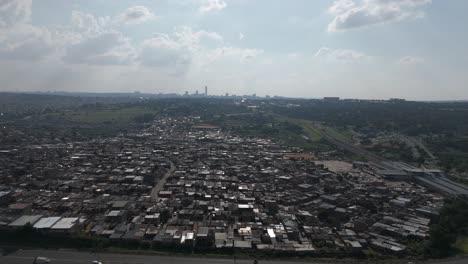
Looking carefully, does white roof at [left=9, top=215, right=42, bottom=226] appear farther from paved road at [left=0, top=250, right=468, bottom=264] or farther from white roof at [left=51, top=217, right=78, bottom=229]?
paved road at [left=0, top=250, right=468, bottom=264]

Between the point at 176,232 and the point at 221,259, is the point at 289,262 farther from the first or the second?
the point at 176,232

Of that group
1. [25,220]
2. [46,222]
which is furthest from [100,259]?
[25,220]

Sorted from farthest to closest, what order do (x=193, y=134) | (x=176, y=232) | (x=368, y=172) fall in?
(x=193, y=134)
(x=368, y=172)
(x=176, y=232)

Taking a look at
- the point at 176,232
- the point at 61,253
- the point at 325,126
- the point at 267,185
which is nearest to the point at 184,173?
the point at 267,185

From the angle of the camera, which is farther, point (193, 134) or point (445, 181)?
point (193, 134)

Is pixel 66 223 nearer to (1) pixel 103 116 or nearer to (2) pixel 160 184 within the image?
(2) pixel 160 184
